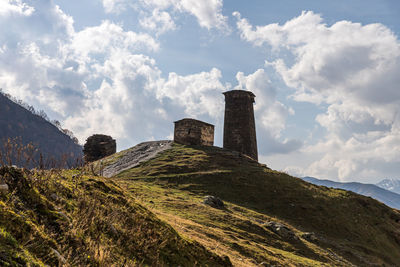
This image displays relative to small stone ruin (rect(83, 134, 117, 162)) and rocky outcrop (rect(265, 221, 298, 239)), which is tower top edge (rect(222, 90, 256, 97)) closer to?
small stone ruin (rect(83, 134, 117, 162))

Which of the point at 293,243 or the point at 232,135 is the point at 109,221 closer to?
the point at 293,243

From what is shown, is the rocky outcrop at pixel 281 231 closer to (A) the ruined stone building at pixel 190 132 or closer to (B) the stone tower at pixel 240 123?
(A) the ruined stone building at pixel 190 132

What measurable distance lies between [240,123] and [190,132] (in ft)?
36.1

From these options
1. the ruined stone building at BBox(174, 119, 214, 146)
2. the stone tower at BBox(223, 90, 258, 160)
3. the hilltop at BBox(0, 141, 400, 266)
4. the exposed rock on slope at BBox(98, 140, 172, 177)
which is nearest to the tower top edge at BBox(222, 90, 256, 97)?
the stone tower at BBox(223, 90, 258, 160)

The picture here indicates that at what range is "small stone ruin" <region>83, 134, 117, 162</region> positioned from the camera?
6009 centimetres

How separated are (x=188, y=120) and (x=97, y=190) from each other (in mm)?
46312

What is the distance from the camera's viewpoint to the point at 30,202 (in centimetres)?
590

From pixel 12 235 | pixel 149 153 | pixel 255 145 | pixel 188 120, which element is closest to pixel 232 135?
pixel 255 145

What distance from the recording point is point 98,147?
198 ft

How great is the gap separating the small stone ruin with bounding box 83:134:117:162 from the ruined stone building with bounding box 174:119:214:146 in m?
14.5

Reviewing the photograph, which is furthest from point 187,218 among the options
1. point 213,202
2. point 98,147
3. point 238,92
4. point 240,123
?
point 98,147

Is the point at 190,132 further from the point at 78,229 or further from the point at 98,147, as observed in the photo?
the point at 78,229

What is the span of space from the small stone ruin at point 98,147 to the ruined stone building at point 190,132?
14495 millimetres

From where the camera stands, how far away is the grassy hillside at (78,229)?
16.1 feet
